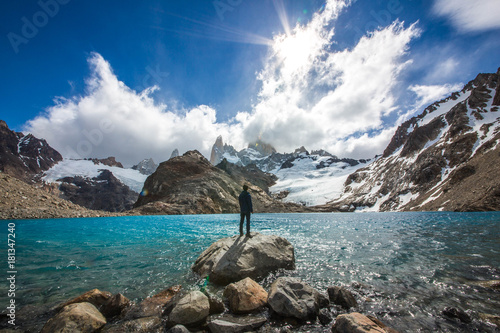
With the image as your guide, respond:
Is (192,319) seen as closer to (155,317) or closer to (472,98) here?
(155,317)

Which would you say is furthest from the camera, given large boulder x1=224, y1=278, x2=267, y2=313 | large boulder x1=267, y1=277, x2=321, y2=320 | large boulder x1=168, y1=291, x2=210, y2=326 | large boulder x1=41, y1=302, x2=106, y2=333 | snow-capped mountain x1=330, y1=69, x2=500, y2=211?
snow-capped mountain x1=330, y1=69, x2=500, y2=211

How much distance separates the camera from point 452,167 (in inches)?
5143

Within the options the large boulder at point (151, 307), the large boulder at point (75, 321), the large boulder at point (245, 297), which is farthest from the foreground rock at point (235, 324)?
the large boulder at point (75, 321)

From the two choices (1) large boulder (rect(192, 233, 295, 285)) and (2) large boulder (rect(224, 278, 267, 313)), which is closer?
(2) large boulder (rect(224, 278, 267, 313))

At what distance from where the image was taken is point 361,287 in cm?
983

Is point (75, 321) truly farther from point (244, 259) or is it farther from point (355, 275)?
point (355, 275)

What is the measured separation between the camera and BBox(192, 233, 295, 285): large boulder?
36.4ft

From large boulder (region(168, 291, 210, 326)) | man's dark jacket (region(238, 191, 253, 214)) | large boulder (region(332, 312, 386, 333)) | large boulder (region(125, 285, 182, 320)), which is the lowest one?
large boulder (region(125, 285, 182, 320))

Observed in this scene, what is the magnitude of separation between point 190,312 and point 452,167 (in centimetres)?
17816

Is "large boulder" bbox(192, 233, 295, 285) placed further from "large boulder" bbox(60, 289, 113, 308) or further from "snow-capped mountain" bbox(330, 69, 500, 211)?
"snow-capped mountain" bbox(330, 69, 500, 211)

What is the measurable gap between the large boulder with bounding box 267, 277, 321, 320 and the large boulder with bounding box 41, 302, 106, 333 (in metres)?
5.69

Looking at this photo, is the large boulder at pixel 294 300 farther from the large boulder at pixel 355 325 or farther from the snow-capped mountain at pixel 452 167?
the snow-capped mountain at pixel 452 167

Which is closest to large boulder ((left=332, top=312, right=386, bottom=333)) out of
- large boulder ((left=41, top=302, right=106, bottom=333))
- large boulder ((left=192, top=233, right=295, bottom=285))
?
large boulder ((left=192, top=233, right=295, bottom=285))

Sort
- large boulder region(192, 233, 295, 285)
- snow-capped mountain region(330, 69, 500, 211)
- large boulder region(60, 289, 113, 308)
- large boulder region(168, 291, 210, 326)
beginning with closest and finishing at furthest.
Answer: large boulder region(168, 291, 210, 326), large boulder region(60, 289, 113, 308), large boulder region(192, 233, 295, 285), snow-capped mountain region(330, 69, 500, 211)
